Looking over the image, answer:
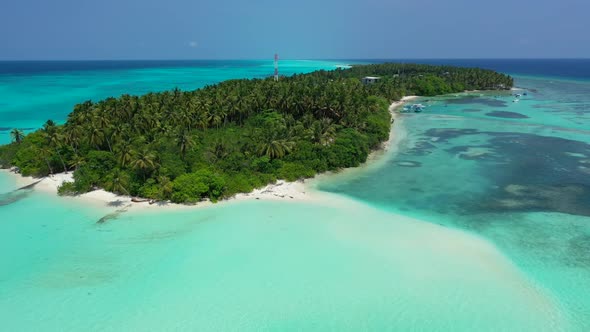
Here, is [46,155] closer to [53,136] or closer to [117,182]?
[53,136]

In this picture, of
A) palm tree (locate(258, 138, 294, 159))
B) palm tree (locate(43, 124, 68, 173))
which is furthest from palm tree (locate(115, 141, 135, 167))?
palm tree (locate(258, 138, 294, 159))

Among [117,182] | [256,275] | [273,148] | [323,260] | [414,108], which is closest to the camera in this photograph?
[256,275]

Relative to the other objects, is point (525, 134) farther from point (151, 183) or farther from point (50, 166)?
point (50, 166)

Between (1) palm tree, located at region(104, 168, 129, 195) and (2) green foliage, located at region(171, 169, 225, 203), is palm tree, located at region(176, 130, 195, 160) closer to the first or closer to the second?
(2) green foliage, located at region(171, 169, 225, 203)

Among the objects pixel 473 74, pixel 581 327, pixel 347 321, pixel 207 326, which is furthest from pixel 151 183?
pixel 473 74

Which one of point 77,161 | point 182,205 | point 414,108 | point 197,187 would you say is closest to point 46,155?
point 77,161
